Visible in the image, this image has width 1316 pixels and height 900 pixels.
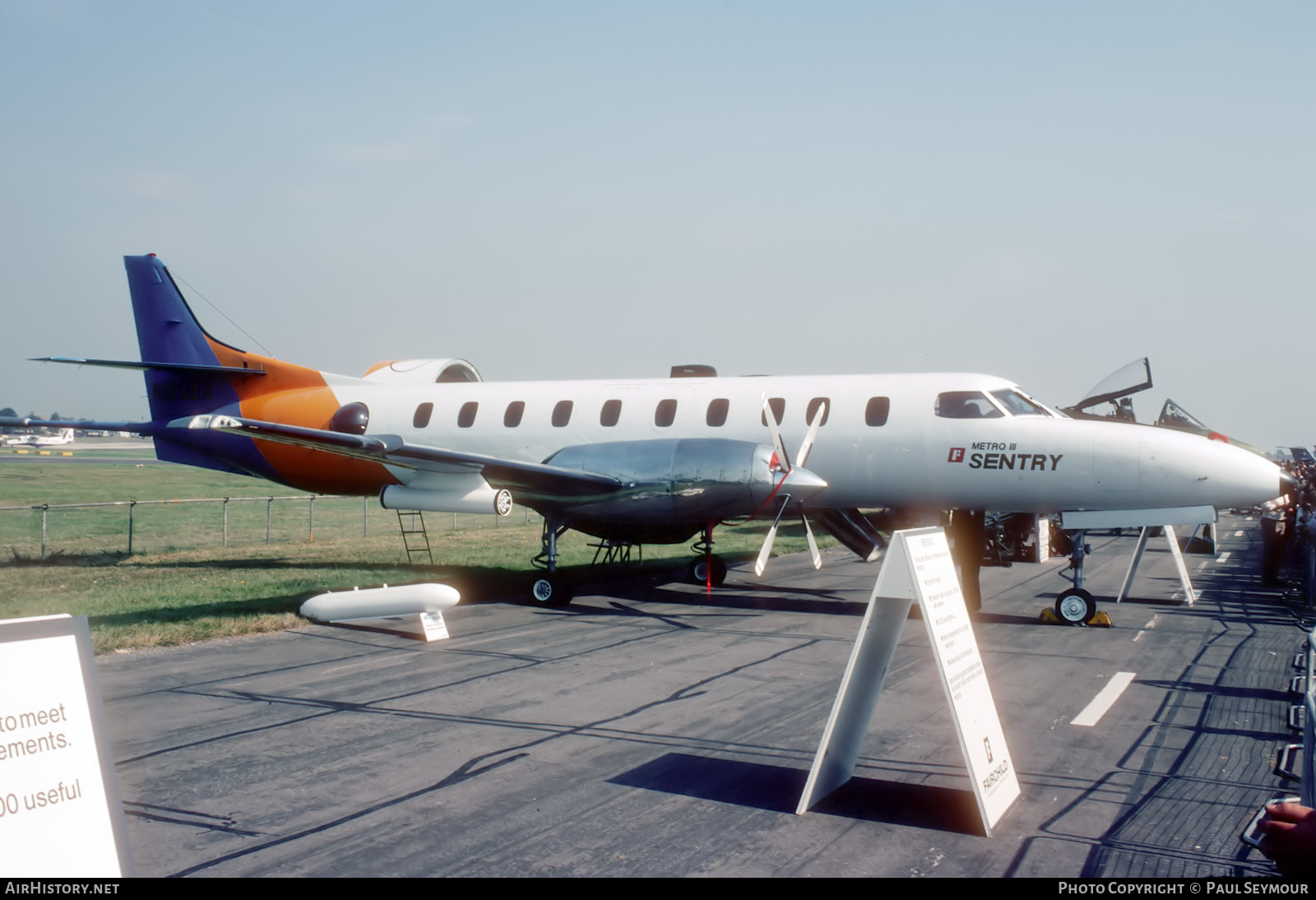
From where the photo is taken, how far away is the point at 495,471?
15.7 m

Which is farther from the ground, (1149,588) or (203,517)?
(203,517)

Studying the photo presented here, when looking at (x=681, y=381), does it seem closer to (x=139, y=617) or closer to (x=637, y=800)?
(x=139, y=617)

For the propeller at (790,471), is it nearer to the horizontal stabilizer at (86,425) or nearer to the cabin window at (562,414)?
the cabin window at (562,414)

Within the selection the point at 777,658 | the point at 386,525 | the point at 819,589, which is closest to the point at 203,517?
the point at 386,525

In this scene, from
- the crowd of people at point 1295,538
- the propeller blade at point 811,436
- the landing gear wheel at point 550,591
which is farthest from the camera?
the crowd of people at point 1295,538

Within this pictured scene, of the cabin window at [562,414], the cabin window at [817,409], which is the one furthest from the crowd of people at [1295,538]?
the cabin window at [562,414]

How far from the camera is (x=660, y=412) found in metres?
17.1

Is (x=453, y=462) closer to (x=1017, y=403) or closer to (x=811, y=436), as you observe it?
(x=811, y=436)

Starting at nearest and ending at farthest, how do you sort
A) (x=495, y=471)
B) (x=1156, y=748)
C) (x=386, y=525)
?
(x=1156, y=748) → (x=495, y=471) → (x=386, y=525)

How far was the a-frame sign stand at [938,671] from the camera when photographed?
5.73m

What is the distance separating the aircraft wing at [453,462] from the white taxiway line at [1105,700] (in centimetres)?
781

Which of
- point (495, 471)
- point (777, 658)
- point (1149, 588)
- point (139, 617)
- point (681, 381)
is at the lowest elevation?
point (1149, 588)

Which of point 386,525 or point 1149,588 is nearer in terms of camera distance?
point 1149,588

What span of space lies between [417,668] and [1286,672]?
9.94 m
